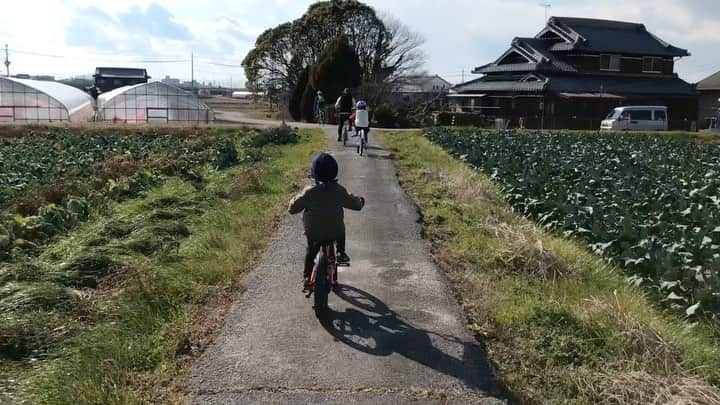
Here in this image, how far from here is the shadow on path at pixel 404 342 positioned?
408 cm

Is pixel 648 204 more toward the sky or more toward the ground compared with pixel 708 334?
more toward the sky

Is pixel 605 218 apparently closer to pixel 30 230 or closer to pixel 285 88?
pixel 30 230

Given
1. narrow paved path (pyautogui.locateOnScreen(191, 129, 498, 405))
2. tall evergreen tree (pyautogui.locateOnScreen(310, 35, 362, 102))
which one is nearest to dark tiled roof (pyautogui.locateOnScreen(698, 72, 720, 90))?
tall evergreen tree (pyautogui.locateOnScreen(310, 35, 362, 102))

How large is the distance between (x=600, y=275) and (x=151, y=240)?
16.0 feet

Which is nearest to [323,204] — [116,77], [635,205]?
[635,205]

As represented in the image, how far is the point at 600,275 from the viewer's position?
656cm

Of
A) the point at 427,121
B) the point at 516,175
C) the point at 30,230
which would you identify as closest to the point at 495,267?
the point at 30,230

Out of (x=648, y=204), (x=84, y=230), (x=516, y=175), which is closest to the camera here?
(x=84, y=230)

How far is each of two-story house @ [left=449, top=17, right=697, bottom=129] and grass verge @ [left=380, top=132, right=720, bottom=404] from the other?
33418mm

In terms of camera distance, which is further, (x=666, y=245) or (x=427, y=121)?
(x=427, y=121)

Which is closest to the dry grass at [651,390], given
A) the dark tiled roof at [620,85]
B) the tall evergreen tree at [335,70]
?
the tall evergreen tree at [335,70]

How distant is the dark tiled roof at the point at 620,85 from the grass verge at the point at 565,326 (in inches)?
1389

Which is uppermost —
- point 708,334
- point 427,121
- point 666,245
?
point 427,121

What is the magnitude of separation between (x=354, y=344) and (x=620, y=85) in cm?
4355
